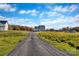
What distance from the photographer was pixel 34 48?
539 centimetres

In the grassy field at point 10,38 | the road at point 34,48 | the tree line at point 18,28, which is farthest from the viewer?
the tree line at point 18,28

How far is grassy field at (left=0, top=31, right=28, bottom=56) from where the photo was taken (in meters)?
5.31

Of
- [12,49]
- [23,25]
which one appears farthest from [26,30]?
[12,49]

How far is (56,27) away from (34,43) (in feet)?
1.92

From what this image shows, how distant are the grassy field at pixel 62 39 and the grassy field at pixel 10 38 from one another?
0.39 m

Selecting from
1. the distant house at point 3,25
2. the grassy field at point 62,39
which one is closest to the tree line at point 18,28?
the distant house at point 3,25

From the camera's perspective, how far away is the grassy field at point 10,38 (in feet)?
17.4

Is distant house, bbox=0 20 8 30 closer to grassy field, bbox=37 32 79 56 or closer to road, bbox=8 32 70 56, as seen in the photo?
road, bbox=8 32 70 56

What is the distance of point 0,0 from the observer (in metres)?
5.22

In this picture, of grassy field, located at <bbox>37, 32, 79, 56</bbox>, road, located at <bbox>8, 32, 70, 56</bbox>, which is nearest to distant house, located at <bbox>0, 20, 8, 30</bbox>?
road, located at <bbox>8, 32, 70, 56</bbox>

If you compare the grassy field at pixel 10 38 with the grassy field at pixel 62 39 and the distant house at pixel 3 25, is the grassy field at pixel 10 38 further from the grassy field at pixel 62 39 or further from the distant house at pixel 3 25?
the grassy field at pixel 62 39

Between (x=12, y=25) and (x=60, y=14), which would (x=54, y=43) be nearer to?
(x=60, y=14)

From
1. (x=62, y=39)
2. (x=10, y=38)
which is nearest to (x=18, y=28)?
(x=10, y=38)

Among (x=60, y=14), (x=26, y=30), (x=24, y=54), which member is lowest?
(x=24, y=54)
